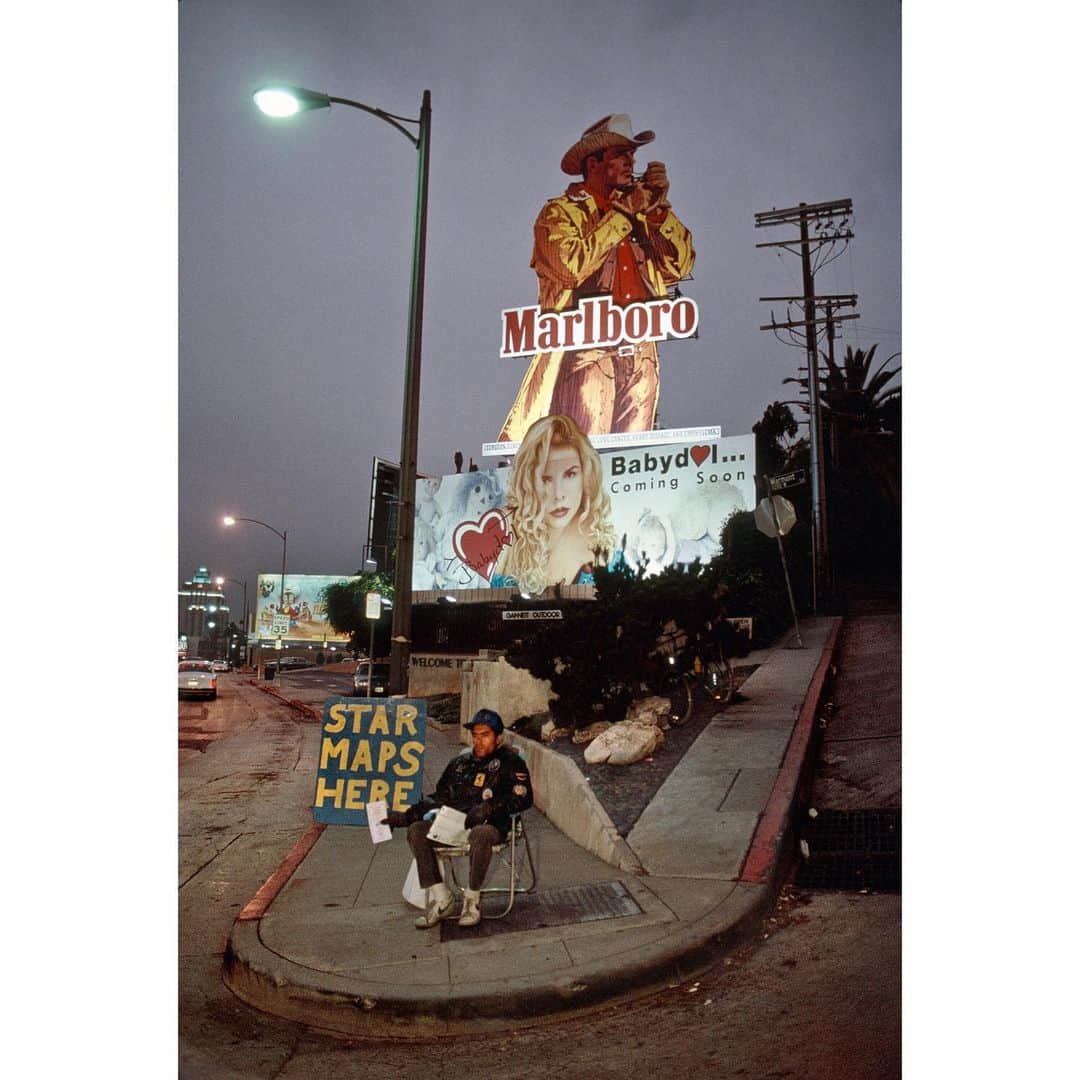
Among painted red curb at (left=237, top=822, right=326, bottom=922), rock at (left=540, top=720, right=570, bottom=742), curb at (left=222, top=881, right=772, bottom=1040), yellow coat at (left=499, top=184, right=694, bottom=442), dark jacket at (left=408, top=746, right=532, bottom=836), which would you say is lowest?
painted red curb at (left=237, top=822, right=326, bottom=922)

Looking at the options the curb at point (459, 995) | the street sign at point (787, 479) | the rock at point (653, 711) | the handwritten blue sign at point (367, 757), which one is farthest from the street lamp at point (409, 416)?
the street sign at point (787, 479)

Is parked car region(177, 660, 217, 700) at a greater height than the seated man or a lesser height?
lesser

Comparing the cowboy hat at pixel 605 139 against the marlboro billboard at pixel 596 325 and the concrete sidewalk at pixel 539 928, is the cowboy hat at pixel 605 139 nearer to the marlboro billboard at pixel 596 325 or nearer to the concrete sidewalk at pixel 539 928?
the marlboro billboard at pixel 596 325

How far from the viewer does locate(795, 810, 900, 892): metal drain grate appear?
619 centimetres

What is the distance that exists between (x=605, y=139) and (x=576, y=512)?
472 inches

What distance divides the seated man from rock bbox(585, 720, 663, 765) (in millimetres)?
3085

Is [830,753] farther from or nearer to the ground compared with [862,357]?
nearer to the ground

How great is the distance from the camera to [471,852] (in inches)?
219

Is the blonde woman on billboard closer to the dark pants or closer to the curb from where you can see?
the dark pants

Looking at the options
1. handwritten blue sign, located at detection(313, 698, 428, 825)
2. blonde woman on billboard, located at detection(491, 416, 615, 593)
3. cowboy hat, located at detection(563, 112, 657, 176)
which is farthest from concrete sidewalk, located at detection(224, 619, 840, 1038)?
cowboy hat, located at detection(563, 112, 657, 176)

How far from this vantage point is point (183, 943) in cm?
586
